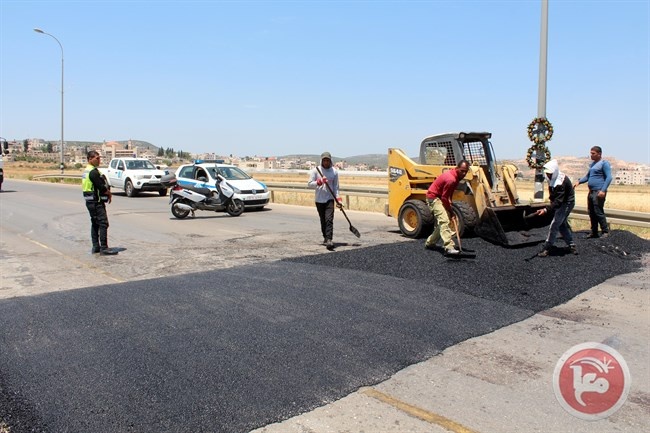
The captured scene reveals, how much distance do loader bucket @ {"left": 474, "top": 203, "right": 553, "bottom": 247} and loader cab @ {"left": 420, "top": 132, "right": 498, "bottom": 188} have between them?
0.88 meters

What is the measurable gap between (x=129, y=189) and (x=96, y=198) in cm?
1607

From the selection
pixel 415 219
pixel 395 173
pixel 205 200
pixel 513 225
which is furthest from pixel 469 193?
pixel 205 200

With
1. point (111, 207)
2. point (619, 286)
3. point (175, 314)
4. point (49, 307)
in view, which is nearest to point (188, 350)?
point (175, 314)

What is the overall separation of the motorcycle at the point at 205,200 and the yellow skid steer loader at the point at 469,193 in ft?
21.8

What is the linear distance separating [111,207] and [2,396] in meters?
16.6

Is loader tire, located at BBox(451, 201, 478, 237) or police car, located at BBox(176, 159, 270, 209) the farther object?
police car, located at BBox(176, 159, 270, 209)

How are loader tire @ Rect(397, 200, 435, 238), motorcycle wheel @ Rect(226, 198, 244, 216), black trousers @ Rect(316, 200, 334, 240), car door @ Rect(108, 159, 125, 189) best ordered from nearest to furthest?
black trousers @ Rect(316, 200, 334, 240), loader tire @ Rect(397, 200, 435, 238), motorcycle wheel @ Rect(226, 198, 244, 216), car door @ Rect(108, 159, 125, 189)

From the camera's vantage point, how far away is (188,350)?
15.1 feet

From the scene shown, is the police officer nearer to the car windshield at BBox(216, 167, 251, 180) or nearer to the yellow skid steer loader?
the yellow skid steer loader

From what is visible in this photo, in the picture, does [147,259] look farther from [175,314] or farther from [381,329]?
[381,329]

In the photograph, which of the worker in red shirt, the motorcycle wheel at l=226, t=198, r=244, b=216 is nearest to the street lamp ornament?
the worker in red shirt

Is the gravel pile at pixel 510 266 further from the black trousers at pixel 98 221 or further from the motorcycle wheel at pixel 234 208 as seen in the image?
the motorcycle wheel at pixel 234 208


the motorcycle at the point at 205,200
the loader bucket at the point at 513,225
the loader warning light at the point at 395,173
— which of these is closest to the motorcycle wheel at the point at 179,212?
the motorcycle at the point at 205,200

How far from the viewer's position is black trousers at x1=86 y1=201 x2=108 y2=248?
9781 millimetres
